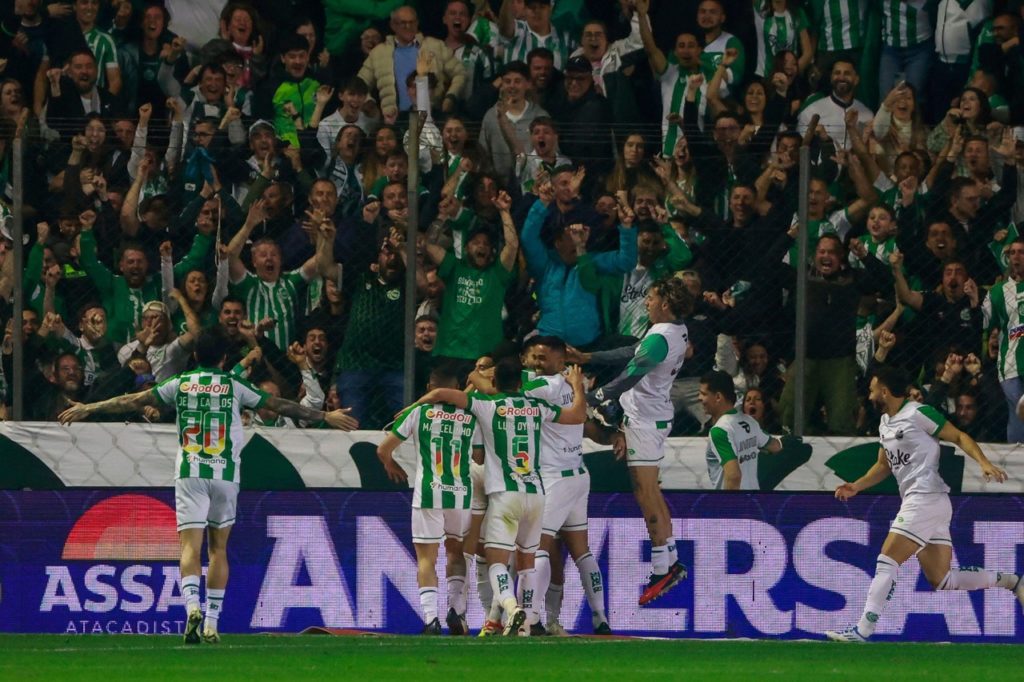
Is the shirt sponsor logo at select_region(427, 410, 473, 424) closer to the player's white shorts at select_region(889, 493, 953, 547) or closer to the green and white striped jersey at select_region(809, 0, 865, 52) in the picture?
the player's white shorts at select_region(889, 493, 953, 547)

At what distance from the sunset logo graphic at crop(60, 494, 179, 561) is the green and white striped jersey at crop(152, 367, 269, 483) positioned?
1.41 m

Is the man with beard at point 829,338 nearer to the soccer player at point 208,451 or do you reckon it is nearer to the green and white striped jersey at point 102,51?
the soccer player at point 208,451

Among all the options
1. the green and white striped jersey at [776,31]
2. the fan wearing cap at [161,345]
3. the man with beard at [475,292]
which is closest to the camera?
the fan wearing cap at [161,345]

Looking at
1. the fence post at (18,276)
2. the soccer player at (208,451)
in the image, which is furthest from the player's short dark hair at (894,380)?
the fence post at (18,276)

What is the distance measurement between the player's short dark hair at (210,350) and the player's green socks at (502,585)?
7.15 feet

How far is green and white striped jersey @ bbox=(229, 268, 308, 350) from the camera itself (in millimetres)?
13016

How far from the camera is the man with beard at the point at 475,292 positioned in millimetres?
12984

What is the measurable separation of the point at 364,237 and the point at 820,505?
3.64m

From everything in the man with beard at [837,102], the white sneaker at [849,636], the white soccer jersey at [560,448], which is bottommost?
the white sneaker at [849,636]

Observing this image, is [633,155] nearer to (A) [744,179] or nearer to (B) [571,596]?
(A) [744,179]

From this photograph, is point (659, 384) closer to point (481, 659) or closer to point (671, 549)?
point (671, 549)

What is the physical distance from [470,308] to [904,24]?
16.9ft

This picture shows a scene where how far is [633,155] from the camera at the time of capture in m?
13.3

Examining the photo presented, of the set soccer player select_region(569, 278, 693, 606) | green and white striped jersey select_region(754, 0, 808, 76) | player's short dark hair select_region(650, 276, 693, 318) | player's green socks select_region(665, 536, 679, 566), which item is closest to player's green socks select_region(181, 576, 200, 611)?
soccer player select_region(569, 278, 693, 606)
